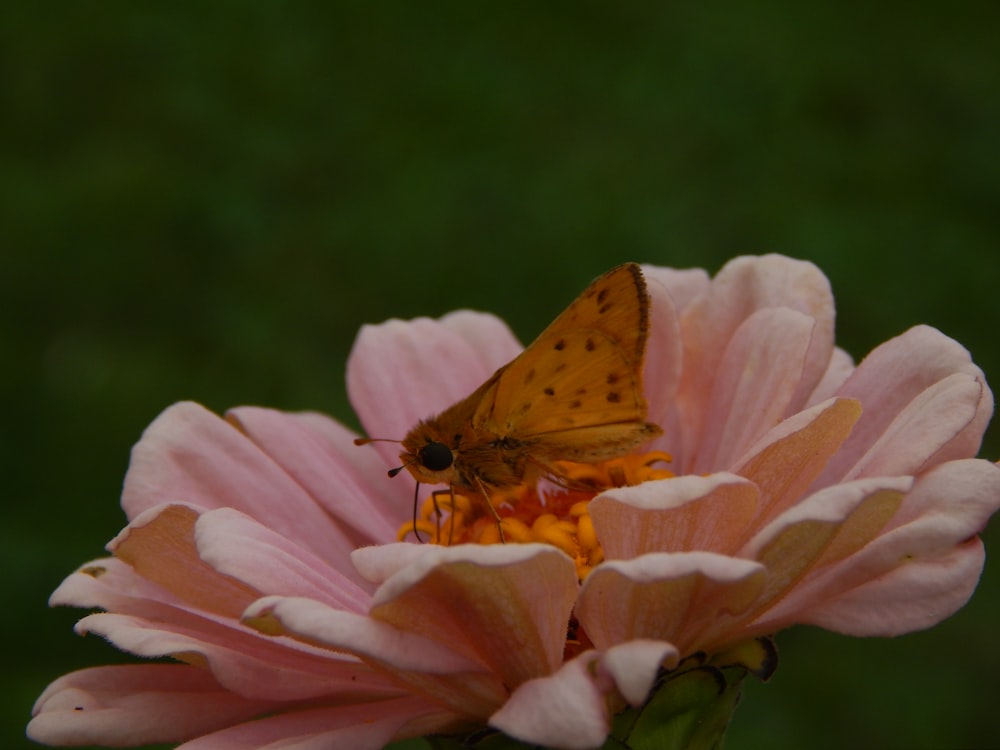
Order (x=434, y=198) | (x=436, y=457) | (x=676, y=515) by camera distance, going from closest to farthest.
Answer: (x=676, y=515), (x=436, y=457), (x=434, y=198)

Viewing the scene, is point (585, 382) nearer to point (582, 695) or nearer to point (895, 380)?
point (895, 380)

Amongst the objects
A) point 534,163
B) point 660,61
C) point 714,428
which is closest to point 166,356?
point 534,163

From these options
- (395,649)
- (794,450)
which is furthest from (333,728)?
(794,450)

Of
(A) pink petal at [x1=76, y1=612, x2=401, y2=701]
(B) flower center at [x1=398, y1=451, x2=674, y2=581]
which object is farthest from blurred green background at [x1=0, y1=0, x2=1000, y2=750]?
(A) pink petal at [x1=76, y1=612, x2=401, y2=701]

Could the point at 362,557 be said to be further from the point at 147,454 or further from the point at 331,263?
the point at 331,263

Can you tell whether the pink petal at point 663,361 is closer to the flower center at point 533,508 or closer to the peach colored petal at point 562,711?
the flower center at point 533,508

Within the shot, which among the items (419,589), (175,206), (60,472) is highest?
(175,206)

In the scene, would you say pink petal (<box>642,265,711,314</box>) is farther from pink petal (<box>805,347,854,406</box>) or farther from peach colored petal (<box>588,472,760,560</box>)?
peach colored petal (<box>588,472,760,560</box>)
